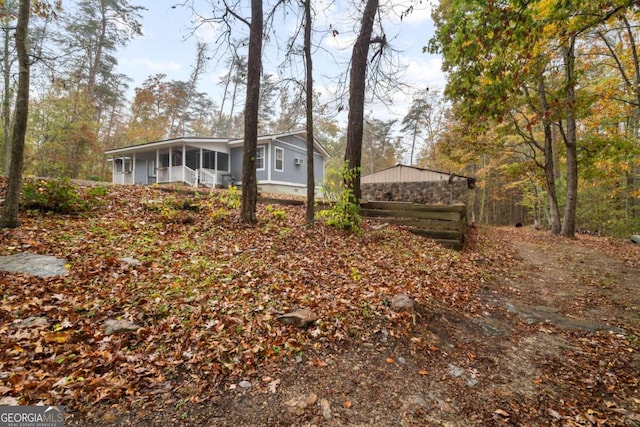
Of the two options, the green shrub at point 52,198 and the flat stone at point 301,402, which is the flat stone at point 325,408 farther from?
the green shrub at point 52,198

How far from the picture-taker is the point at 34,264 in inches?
146

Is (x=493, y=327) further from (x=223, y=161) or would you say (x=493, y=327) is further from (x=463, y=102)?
(x=223, y=161)

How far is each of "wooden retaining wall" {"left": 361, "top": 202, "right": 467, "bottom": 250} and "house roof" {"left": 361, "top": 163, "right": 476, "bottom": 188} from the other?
7298 millimetres

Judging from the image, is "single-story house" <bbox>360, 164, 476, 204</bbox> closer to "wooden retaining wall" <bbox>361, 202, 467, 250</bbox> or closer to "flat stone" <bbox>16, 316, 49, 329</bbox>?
"wooden retaining wall" <bbox>361, 202, 467, 250</bbox>

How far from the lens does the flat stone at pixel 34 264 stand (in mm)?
3539

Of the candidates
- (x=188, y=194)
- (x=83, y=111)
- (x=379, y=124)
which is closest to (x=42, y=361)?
(x=188, y=194)

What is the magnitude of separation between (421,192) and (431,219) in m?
7.77

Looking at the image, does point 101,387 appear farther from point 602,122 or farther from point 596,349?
point 602,122

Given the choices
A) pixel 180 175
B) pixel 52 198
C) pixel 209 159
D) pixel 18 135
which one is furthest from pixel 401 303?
pixel 209 159

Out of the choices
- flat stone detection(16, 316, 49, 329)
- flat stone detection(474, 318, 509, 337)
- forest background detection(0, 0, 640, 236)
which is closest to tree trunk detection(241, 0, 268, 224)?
forest background detection(0, 0, 640, 236)

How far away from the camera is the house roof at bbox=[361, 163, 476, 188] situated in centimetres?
1409

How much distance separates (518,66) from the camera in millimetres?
4059

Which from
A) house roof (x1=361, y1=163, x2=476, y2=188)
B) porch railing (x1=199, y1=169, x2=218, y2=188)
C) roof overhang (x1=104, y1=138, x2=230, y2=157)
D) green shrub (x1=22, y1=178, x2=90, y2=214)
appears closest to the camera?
green shrub (x1=22, y1=178, x2=90, y2=214)

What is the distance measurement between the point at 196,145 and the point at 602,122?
19.0 m
